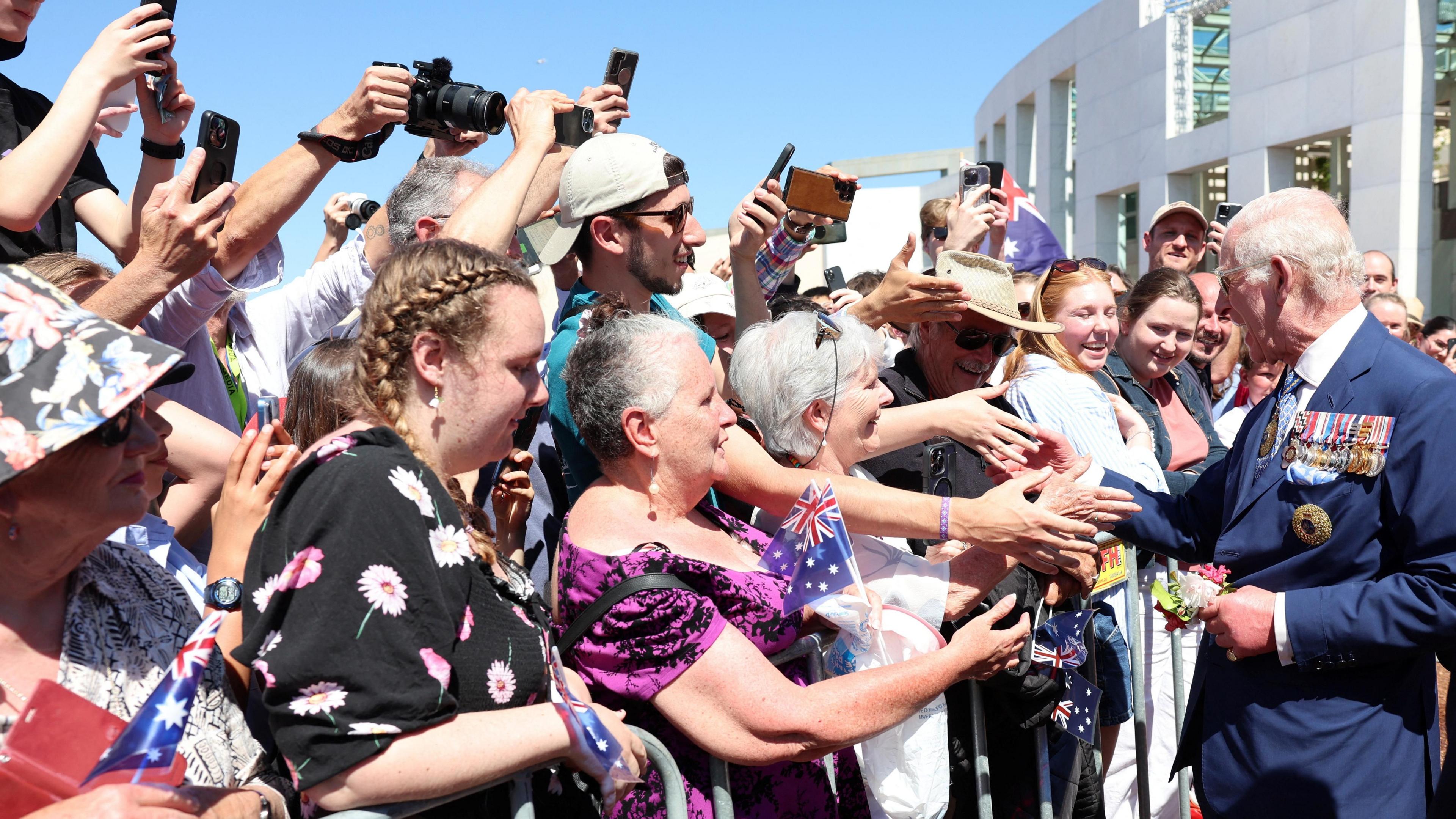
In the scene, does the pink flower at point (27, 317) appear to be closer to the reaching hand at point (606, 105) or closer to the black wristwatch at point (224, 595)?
the black wristwatch at point (224, 595)

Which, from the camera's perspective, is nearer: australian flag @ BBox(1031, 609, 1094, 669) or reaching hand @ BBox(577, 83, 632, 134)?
australian flag @ BBox(1031, 609, 1094, 669)

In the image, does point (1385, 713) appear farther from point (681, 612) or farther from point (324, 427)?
point (324, 427)

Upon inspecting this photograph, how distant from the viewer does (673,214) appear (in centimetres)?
339

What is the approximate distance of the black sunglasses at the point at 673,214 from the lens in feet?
11.0

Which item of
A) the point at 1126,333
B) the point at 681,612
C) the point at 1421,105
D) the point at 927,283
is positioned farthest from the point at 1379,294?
the point at 1421,105

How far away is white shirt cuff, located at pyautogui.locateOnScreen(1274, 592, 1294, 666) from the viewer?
8.80ft

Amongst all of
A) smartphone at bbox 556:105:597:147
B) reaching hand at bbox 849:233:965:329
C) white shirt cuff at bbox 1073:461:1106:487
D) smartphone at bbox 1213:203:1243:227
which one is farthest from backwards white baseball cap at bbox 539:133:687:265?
smartphone at bbox 1213:203:1243:227

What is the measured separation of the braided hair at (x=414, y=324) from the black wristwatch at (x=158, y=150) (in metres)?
1.27

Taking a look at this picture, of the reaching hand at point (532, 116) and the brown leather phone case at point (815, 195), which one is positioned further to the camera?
the brown leather phone case at point (815, 195)

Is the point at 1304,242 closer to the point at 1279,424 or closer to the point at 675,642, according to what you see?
the point at 1279,424

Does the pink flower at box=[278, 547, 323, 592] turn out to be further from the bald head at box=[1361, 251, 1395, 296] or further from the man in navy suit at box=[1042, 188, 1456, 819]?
the bald head at box=[1361, 251, 1395, 296]

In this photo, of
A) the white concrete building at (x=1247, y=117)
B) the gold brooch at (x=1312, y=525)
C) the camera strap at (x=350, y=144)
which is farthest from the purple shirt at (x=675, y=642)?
the white concrete building at (x=1247, y=117)

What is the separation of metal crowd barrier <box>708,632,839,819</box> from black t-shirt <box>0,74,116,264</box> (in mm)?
2088

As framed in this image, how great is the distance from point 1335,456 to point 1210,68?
2236cm
